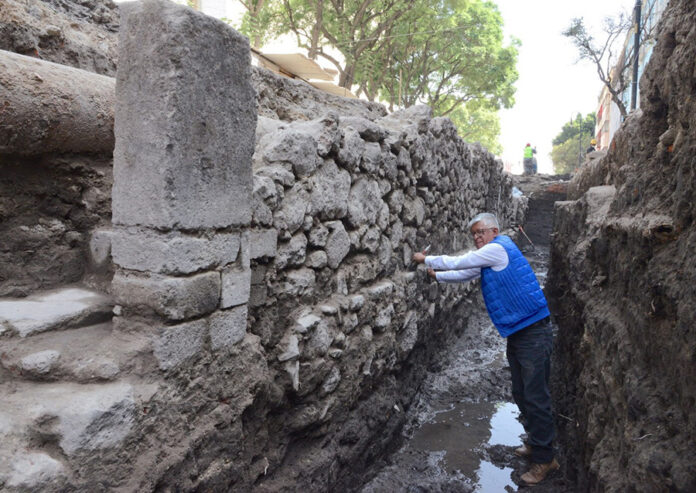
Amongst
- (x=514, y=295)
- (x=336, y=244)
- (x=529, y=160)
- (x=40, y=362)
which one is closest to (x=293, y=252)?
(x=336, y=244)

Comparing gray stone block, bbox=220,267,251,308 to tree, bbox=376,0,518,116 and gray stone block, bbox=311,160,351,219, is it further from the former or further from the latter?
tree, bbox=376,0,518,116

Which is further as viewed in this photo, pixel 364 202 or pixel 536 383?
pixel 536 383

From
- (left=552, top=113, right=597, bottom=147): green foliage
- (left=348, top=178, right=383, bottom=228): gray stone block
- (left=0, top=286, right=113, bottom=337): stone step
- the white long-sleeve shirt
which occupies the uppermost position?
(left=552, top=113, right=597, bottom=147): green foliage

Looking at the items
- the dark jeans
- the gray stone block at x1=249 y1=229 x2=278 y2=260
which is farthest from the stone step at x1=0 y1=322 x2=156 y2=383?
the dark jeans

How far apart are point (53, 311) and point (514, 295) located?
119 inches

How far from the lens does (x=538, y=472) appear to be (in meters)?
3.49

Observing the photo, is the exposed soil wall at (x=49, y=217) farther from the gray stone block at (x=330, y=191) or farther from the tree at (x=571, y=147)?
the tree at (x=571, y=147)

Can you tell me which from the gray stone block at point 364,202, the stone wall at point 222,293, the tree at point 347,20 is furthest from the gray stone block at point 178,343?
the tree at point 347,20

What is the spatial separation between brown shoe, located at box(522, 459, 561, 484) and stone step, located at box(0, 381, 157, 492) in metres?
2.93

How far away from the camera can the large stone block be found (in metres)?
1.71

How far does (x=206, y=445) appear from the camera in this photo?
1.97 meters

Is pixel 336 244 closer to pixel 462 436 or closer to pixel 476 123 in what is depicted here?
pixel 462 436

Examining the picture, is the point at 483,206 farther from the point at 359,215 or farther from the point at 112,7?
the point at 112,7

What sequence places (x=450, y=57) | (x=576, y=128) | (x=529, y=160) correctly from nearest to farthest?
(x=450, y=57), (x=529, y=160), (x=576, y=128)
